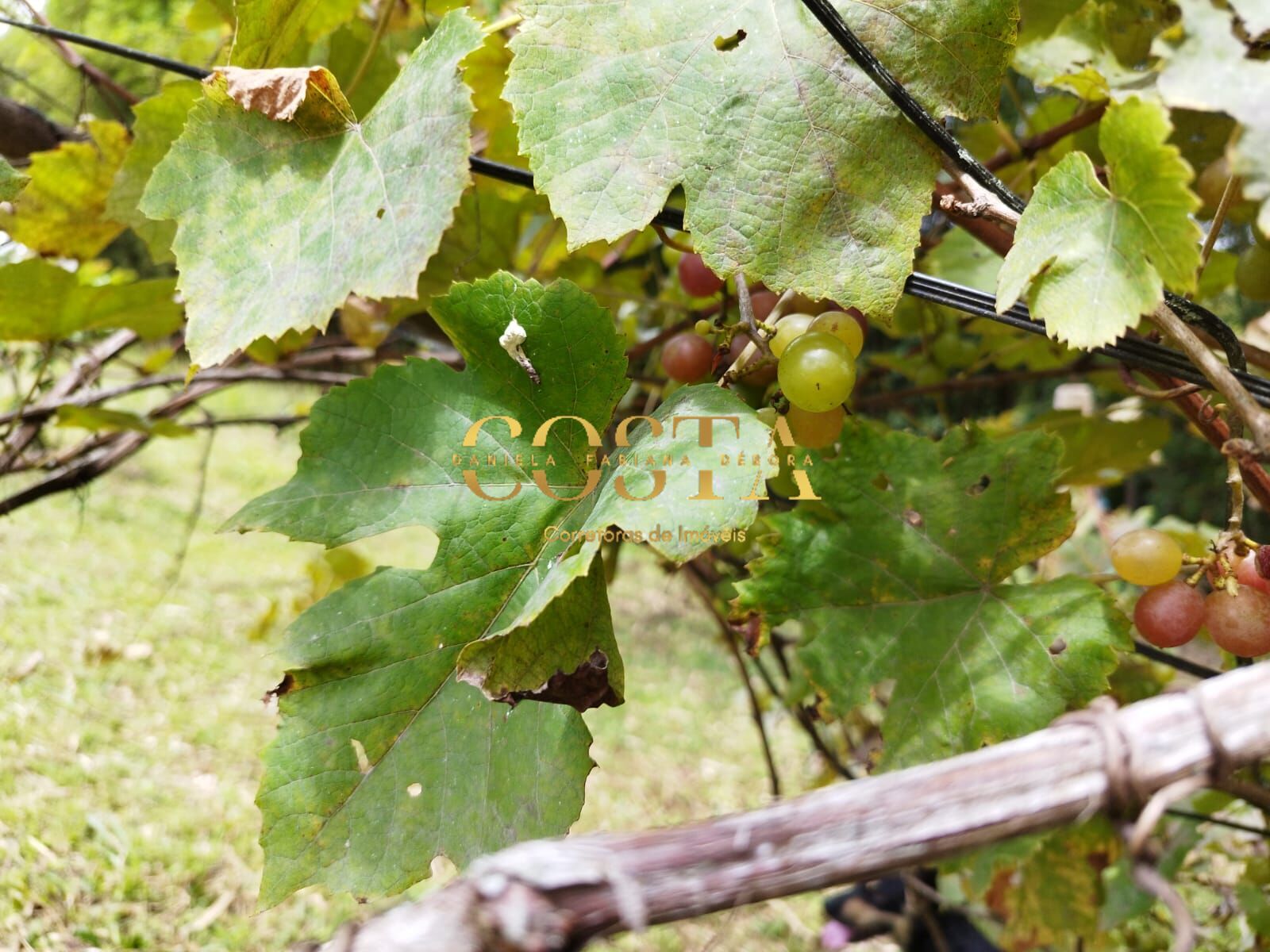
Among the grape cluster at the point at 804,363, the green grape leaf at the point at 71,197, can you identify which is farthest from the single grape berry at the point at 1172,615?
the green grape leaf at the point at 71,197

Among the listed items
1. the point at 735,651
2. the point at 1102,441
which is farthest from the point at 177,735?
the point at 1102,441

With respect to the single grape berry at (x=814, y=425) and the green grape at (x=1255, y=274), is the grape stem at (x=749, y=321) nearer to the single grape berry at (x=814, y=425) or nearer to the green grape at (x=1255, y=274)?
the single grape berry at (x=814, y=425)

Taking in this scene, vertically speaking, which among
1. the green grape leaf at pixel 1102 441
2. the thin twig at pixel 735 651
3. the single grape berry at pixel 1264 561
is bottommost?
the thin twig at pixel 735 651

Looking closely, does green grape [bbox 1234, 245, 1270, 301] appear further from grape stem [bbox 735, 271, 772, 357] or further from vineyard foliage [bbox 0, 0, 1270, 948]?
grape stem [bbox 735, 271, 772, 357]

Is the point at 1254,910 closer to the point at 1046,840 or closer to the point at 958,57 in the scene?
the point at 1046,840

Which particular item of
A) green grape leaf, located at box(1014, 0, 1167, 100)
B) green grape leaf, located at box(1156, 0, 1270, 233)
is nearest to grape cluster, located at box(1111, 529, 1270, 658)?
green grape leaf, located at box(1156, 0, 1270, 233)

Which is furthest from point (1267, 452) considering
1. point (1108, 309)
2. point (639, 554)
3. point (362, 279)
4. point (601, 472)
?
point (639, 554)

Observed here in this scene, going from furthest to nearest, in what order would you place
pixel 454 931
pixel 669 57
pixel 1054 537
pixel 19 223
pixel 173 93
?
pixel 19 223
pixel 173 93
pixel 1054 537
pixel 669 57
pixel 454 931
